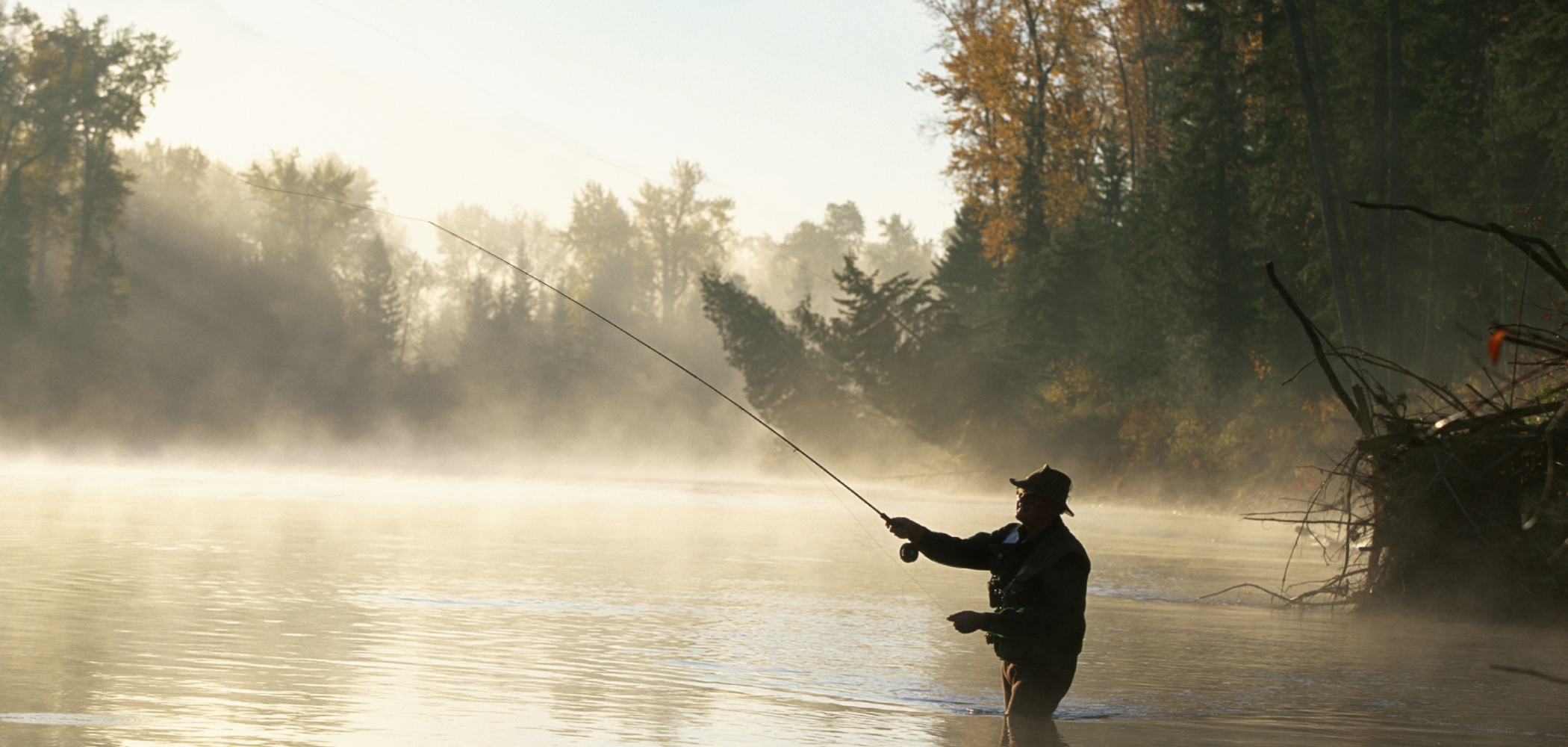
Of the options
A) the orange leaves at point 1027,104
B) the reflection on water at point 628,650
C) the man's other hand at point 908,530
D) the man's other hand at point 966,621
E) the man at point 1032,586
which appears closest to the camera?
the man's other hand at point 966,621

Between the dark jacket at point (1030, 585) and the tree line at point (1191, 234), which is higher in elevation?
the tree line at point (1191, 234)

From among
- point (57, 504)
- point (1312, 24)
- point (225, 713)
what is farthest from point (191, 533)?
point (1312, 24)

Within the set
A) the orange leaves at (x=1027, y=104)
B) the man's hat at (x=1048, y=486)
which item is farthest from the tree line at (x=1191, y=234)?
the man's hat at (x=1048, y=486)

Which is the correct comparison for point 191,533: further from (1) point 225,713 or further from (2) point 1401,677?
(2) point 1401,677

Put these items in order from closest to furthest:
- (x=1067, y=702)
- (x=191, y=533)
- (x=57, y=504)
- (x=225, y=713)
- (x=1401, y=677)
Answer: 1. (x=225, y=713)
2. (x=1067, y=702)
3. (x=1401, y=677)
4. (x=191, y=533)
5. (x=57, y=504)

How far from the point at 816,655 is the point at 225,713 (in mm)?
4877

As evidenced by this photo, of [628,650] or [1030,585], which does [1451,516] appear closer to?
[628,650]

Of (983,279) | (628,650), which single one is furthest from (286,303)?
(628,650)

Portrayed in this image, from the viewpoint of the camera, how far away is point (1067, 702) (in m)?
10.0

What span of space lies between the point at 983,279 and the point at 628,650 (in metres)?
44.0

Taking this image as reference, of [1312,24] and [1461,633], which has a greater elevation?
[1312,24]

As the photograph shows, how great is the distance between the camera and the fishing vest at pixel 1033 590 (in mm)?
7703

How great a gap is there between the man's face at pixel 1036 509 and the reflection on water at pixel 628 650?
1490 millimetres

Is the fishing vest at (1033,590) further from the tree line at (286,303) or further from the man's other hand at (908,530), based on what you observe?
the tree line at (286,303)
